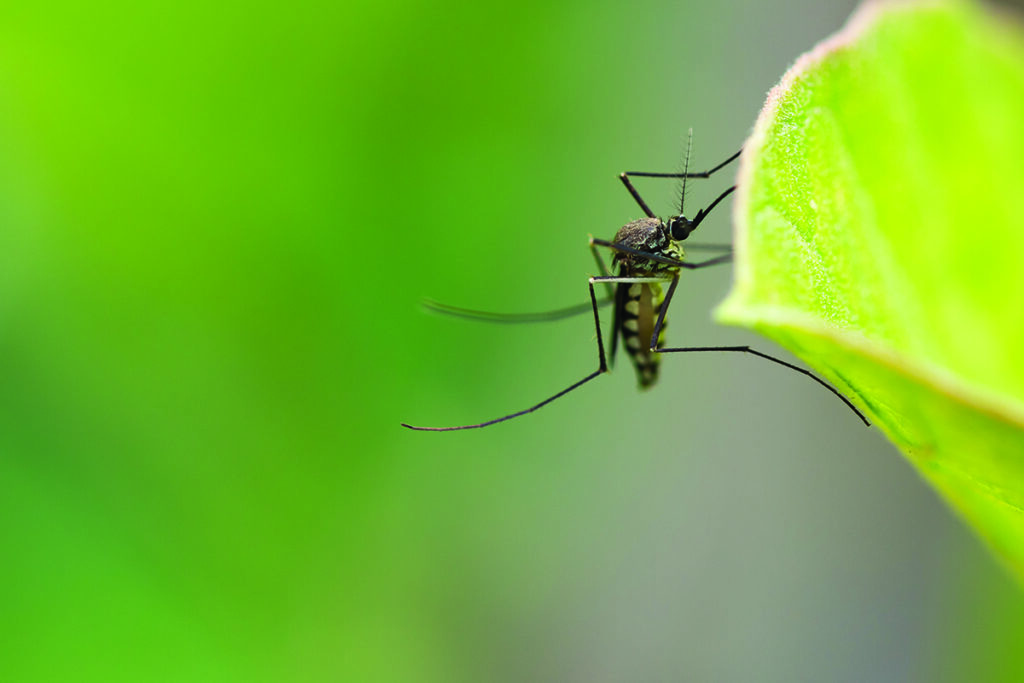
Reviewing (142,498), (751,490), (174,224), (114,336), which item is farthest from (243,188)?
(751,490)

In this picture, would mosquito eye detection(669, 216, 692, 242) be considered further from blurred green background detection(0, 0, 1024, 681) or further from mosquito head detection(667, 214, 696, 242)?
blurred green background detection(0, 0, 1024, 681)

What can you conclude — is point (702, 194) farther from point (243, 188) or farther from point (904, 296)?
point (904, 296)

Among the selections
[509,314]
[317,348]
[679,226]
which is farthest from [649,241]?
[317,348]

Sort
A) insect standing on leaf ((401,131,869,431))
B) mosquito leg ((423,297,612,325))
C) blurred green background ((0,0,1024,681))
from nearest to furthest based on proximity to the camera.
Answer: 1. blurred green background ((0,0,1024,681))
2. insect standing on leaf ((401,131,869,431))
3. mosquito leg ((423,297,612,325))

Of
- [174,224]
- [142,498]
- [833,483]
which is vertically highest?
[174,224]

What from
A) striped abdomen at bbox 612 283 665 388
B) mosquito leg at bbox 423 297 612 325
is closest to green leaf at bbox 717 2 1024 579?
striped abdomen at bbox 612 283 665 388
